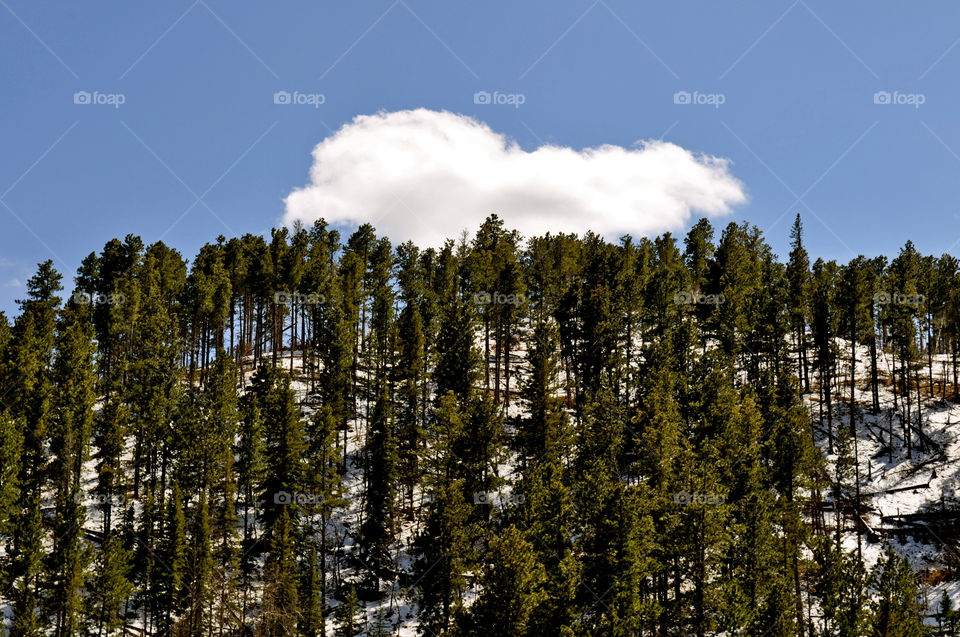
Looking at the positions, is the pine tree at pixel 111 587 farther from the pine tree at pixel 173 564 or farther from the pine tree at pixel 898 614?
the pine tree at pixel 898 614

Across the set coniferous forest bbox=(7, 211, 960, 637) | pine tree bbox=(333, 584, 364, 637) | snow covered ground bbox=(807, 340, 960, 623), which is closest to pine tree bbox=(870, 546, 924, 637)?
coniferous forest bbox=(7, 211, 960, 637)

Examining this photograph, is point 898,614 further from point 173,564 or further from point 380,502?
point 173,564

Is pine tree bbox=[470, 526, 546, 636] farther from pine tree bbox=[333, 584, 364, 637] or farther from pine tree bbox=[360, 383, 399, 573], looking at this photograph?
pine tree bbox=[360, 383, 399, 573]

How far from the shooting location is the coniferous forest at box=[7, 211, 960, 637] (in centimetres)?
3400

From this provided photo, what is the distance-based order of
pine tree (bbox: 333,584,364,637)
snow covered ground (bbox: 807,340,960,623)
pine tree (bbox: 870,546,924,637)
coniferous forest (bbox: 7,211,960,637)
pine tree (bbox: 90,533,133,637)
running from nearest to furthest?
pine tree (bbox: 870,546,924,637)
coniferous forest (bbox: 7,211,960,637)
pine tree (bbox: 333,584,364,637)
pine tree (bbox: 90,533,133,637)
snow covered ground (bbox: 807,340,960,623)

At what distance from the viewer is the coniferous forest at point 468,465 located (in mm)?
34000

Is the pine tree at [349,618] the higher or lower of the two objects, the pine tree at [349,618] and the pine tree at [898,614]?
the lower

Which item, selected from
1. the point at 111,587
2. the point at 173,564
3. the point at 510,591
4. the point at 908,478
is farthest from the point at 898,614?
the point at 111,587

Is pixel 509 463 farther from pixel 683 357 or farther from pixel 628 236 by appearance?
pixel 628 236

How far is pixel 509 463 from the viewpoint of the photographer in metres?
59.1

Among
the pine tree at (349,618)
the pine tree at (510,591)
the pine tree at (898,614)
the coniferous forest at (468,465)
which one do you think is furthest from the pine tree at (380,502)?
the pine tree at (898,614)

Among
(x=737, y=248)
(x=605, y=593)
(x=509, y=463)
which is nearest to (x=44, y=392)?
(x=509, y=463)

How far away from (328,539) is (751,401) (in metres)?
32.8

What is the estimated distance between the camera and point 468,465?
42.6 metres
